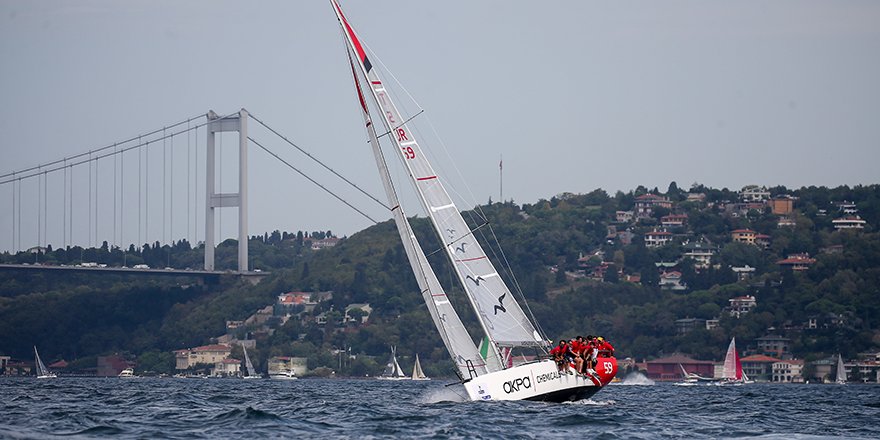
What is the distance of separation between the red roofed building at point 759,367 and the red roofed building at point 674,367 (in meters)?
Answer: 1.56

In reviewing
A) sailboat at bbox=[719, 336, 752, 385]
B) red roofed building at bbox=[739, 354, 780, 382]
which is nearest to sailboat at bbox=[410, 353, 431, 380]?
sailboat at bbox=[719, 336, 752, 385]

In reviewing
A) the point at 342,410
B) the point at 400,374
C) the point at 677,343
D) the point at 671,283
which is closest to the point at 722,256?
the point at 671,283

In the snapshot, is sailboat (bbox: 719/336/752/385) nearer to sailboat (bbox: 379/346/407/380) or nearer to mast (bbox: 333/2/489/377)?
sailboat (bbox: 379/346/407/380)

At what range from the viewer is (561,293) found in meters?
80.1

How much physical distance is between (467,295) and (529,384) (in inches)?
54.3

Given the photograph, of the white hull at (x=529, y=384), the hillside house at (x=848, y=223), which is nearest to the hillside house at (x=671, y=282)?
the hillside house at (x=848, y=223)

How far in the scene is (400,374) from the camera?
217 feet

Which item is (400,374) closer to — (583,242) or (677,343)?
(677,343)

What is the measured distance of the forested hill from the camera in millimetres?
72625

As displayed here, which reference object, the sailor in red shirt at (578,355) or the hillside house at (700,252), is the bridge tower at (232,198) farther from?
the sailor in red shirt at (578,355)

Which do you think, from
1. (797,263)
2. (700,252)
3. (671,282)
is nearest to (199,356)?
(671,282)

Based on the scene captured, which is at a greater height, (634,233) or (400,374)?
(634,233)

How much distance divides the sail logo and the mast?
63 cm

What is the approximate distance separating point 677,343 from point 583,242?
89.4ft
